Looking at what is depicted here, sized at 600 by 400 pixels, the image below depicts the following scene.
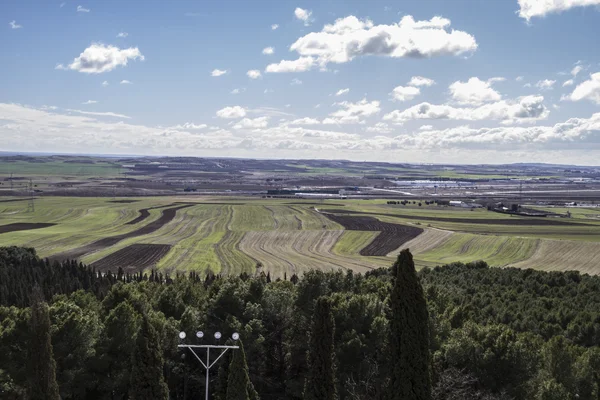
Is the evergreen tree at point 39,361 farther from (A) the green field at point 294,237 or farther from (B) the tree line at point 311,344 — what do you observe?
(A) the green field at point 294,237

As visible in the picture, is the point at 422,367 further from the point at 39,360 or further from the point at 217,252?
the point at 217,252

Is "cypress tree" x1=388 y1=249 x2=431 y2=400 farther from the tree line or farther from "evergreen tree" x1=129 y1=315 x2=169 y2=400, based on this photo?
"evergreen tree" x1=129 y1=315 x2=169 y2=400

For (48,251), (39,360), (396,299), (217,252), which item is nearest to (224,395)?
(39,360)

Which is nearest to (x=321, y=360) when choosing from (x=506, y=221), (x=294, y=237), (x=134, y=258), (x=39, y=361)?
(x=39, y=361)

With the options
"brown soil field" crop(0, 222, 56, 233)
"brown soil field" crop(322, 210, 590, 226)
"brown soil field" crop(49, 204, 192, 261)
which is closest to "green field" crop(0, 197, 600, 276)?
"brown soil field" crop(322, 210, 590, 226)

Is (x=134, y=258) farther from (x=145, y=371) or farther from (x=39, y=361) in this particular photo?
(x=145, y=371)
